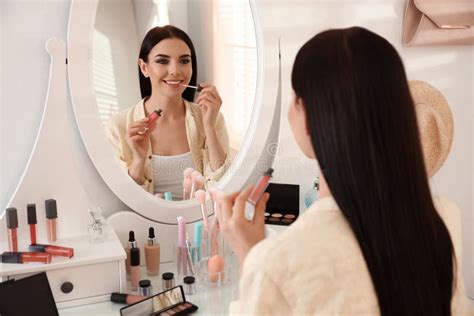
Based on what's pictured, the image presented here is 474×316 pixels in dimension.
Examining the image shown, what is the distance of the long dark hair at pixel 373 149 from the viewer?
62 cm

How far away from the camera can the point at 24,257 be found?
103cm

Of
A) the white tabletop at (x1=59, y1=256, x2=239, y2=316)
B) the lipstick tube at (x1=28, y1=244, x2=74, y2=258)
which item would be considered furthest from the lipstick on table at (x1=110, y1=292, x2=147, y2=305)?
the lipstick tube at (x1=28, y1=244, x2=74, y2=258)

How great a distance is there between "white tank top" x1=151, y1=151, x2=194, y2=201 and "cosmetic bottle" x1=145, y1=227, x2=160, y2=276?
107 mm

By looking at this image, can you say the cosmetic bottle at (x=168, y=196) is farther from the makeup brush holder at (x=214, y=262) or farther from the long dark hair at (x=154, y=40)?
the long dark hair at (x=154, y=40)

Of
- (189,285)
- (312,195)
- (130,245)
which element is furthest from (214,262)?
(312,195)

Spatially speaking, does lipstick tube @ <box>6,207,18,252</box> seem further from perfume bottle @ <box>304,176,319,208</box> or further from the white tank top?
perfume bottle @ <box>304,176,319,208</box>

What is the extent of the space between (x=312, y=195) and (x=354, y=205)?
2.23 feet

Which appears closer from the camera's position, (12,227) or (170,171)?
(12,227)

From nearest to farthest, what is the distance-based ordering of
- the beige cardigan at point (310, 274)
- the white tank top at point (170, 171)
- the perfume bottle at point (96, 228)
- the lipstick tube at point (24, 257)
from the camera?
the beige cardigan at point (310, 274) → the lipstick tube at point (24, 257) → the perfume bottle at point (96, 228) → the white tank top at point (170, 171)

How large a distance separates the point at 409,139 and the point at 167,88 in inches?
26.6

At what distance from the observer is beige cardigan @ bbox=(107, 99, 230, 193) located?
1.18 meters

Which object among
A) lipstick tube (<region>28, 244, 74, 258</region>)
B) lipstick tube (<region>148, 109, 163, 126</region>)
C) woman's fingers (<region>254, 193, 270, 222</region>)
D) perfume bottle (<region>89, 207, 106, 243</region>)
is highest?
lipstick tube (<region>148, 109, 163, 126</region>)

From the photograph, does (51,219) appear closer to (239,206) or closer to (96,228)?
(96,228)

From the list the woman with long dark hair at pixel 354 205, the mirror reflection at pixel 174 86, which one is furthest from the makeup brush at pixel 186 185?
the woman with long dark hair at pixel 354 205
